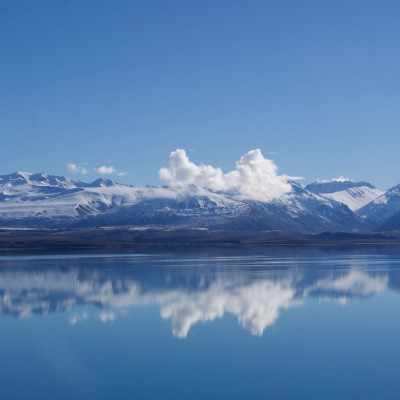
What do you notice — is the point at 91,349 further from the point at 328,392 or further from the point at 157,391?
the point at 328,392

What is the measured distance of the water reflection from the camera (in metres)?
30.5

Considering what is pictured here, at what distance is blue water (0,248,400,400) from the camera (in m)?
17.8

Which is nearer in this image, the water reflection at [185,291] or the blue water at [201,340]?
the blue water at [201,340]

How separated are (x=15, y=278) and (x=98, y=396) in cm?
3403

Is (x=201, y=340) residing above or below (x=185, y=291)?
below

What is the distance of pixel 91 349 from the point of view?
22.6m

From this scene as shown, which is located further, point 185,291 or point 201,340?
point 185,291

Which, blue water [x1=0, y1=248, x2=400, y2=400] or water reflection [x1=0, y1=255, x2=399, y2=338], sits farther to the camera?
water reflection [x1=0, y1=255, x2=399, y2=338]

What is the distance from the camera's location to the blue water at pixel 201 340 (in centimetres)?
1777

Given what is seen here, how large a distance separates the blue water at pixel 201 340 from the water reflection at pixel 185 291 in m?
0.09

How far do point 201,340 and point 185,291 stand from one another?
15.6 m

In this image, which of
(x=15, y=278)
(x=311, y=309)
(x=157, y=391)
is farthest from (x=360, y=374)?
(x=15, y=278)

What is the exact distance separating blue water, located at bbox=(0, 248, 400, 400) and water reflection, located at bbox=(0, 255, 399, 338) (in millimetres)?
93

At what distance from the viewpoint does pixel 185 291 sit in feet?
130
